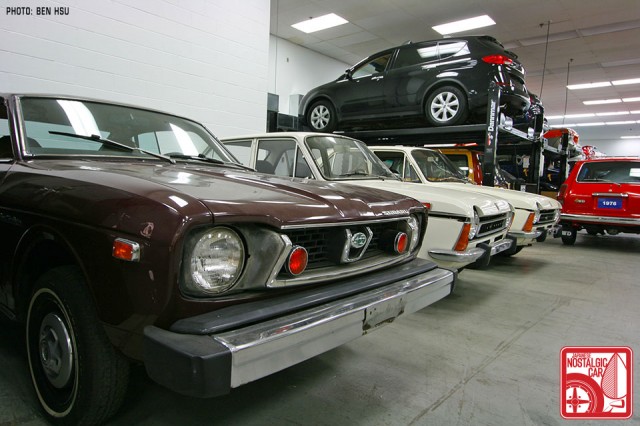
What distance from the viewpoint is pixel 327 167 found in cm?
366

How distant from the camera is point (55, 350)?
5.09 feet

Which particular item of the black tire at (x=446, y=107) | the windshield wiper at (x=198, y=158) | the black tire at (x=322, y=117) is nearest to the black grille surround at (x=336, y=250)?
the windshield wiper at (x=198, y=158)

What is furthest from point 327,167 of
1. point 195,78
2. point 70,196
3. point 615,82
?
point 615,82

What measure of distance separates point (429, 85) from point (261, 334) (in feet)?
18.2

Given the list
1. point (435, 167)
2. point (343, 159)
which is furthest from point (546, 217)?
point (343, 159)

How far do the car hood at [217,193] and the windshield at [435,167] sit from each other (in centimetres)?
291

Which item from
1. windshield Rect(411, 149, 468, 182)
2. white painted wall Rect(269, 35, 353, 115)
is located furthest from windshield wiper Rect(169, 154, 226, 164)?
white painted wall Rect(269, 35, 353, 115)

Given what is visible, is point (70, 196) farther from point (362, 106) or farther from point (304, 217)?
point (362, 106)

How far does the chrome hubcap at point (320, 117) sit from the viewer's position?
7254mm

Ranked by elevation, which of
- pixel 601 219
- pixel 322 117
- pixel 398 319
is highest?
pixel 322 117

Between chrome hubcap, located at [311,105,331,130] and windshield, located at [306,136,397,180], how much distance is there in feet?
10.6

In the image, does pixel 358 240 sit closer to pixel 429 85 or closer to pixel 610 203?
pixel 429 85

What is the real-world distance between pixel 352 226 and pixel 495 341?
1713 mm

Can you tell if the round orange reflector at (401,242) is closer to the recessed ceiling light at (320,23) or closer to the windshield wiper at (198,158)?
the windshield wiper at (198,158)
